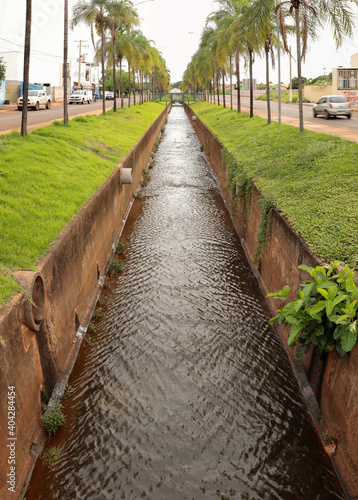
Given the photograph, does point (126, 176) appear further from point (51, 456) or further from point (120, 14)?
point (120, 14)

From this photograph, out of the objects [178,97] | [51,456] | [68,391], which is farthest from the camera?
[178,97]

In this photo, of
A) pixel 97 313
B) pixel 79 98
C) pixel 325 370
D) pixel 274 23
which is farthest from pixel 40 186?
pixel 79 98

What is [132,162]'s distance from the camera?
15852 mm

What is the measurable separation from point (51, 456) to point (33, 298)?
1.69 metres

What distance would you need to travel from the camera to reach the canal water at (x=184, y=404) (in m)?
4.34

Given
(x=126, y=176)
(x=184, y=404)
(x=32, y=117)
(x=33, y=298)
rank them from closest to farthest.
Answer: (x=33, y=298)
(x=184, y=404)
(x=126, y=176)
(x=32, y=117)

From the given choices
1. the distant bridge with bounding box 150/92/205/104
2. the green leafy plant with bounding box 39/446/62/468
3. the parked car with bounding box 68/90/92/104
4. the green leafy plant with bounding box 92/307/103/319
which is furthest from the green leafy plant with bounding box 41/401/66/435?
the distant bridge with bounding box 150/92/205/104

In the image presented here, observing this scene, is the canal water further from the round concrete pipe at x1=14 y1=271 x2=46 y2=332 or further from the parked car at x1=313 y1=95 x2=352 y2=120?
the parked car at x1=313 y1=95 x2=352 y2=120

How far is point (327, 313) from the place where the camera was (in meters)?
4.14

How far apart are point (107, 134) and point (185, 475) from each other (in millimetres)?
15462

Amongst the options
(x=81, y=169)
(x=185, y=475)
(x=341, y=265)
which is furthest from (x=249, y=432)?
(x=81, y=169)

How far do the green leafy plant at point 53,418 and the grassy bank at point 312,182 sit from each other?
369 cm

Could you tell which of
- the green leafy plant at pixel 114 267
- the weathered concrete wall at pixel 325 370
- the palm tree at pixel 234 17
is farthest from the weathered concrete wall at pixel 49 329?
the palm tree at pixel 234 17

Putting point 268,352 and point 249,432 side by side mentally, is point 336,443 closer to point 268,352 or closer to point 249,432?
point 249,432
